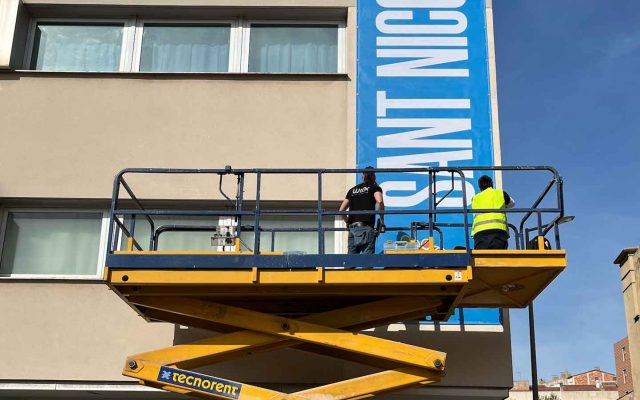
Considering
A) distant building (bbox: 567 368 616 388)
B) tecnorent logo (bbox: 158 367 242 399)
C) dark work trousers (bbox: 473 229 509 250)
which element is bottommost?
tecnorent logo (bbox: 158 367 242 399)

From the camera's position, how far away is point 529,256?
7.86 metres

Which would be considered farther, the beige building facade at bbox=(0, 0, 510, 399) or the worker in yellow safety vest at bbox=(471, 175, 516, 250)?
the beige building facade at bbox=(0, 0, 510, 399)

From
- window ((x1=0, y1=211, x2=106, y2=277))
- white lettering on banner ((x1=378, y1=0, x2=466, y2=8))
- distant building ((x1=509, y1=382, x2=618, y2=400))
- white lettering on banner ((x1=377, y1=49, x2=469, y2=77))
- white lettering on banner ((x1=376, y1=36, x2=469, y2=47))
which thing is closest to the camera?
window ((x1=0, y1=211, x2=106, y2=277))

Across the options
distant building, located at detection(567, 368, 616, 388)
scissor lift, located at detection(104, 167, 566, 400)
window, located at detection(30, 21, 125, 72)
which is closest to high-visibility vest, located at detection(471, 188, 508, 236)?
scissor lift, located at detection(104, 167, 566, 400)

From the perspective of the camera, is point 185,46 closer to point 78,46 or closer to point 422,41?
point 78,46

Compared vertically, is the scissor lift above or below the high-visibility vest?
below

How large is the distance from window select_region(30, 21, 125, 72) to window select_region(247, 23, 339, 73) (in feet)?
6.92

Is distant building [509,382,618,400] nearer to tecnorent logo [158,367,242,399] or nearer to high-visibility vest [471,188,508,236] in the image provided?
high-visibility vest [471,188,508,236]

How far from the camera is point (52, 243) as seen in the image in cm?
1112

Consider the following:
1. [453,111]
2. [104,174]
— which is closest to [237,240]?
[104,174]

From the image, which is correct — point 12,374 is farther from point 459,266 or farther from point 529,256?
point 529,256

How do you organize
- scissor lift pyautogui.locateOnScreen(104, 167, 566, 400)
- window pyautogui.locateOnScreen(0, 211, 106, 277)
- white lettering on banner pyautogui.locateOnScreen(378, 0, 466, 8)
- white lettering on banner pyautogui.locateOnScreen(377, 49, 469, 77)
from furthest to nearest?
white lettering on banner pyautogui.locateOnScreen(378, 0, 466, 8) → white lettering on banner pyautogui.locateOnScreen(377, 49, 469, 77) → window pyautogui.locateOnScreen(0, 211, 106, 277) → scissor lift pyautogui.locateOnScreen(104, 167, 566, 400)

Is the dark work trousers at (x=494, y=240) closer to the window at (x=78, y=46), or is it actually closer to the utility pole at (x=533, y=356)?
the utility pole at (x=533, y=356)

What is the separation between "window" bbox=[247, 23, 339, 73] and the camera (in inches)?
475
